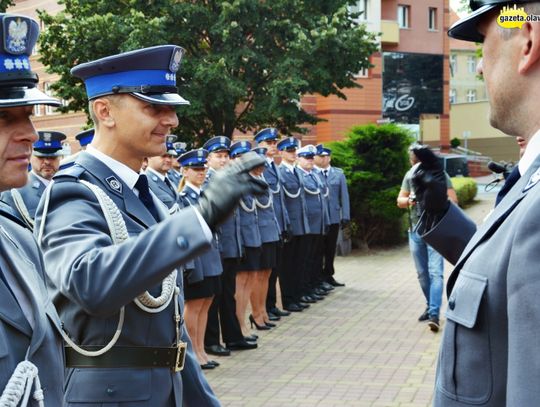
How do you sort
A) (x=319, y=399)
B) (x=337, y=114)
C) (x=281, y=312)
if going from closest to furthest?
(x=319, y=399) → (x=281, y=312) → (x=337, y=114)

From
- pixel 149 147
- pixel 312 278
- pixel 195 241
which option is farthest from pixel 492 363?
pixel 312 278

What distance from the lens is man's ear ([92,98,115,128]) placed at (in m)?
3.39

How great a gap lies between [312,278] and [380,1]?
115 ft

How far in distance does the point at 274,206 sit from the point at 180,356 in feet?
27.3

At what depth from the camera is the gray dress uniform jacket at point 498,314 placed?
194 cm

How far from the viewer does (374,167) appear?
55.6 ft

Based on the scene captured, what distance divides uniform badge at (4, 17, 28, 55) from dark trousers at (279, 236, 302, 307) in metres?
9.43

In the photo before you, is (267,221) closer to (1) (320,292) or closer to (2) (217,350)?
(2) (217,350)

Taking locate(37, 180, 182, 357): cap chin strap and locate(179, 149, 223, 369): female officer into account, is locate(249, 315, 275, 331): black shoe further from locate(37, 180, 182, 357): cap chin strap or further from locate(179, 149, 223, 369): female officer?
locate(37, 180, 182, 357): cap chin strap

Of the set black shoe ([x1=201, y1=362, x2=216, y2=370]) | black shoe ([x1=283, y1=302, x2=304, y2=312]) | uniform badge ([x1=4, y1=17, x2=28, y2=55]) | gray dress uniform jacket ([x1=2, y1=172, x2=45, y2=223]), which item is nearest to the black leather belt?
uniform badge ([x1=4, y1=17, x2=28, y2=55])

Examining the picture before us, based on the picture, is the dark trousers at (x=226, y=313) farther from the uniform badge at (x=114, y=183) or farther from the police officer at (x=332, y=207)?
the uniform badge at (x=114, y=183)

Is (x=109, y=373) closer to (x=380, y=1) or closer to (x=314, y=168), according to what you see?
(x=314, y=168)

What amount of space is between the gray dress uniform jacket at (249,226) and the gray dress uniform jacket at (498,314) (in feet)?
25.3

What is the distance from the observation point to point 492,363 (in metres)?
2.13
